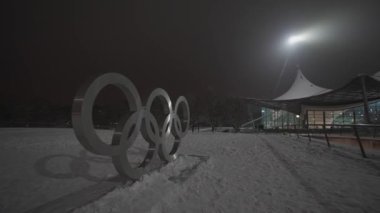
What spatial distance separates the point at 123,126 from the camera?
4.09 meters

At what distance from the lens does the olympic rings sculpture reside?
3.20m

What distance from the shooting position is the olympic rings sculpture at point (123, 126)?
3199 mm

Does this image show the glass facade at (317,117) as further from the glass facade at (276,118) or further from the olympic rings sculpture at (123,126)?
the olympic rings sculpture at (123,126)

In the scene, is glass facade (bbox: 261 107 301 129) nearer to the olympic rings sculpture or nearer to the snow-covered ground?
the snow-covered ground

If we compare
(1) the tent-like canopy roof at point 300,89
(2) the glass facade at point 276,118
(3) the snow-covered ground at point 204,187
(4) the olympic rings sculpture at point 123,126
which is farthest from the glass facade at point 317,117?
(4) the olympic rings sculpture at point 123,126

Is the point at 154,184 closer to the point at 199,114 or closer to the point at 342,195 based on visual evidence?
the point at 342,195

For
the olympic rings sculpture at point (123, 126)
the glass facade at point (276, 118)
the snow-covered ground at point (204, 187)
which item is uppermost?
the glass facade at point (276, 118)

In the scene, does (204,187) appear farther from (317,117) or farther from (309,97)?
(317,117)

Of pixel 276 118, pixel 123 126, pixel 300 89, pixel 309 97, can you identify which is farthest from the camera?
pixel 276 118

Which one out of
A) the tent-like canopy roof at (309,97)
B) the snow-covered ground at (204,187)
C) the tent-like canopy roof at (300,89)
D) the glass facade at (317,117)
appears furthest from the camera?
the glass facade at (317,117)

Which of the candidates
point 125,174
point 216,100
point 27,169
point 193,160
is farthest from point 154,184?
point 216,100

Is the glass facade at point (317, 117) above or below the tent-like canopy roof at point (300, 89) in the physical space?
below

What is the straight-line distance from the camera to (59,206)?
318 centimetres

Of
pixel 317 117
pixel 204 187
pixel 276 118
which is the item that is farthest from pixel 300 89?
pixel 204 187
